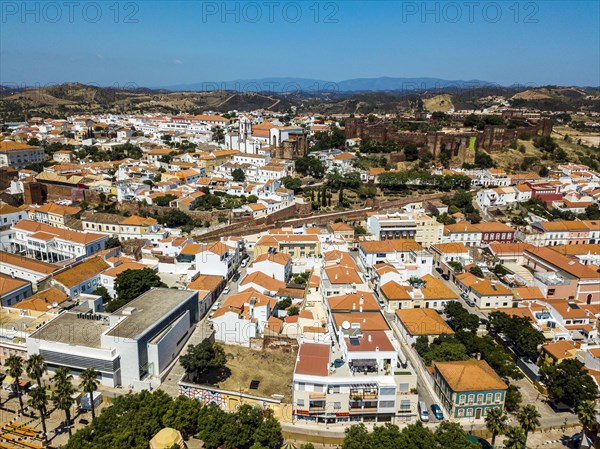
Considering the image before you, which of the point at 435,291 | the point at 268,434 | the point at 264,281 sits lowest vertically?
the point at 268,434

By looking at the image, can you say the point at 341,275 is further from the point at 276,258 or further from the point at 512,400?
the point at 512,400

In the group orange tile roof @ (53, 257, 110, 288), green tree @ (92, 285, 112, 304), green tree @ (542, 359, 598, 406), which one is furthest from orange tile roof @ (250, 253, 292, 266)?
green tree @ (542, 359, 598, 406)

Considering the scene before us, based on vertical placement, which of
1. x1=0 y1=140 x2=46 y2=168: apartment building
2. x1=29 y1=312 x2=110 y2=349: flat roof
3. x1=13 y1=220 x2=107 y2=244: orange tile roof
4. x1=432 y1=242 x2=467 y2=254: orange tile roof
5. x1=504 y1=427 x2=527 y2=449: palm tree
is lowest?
x1=504 y1=427 x2=527 y2=449: palm tree

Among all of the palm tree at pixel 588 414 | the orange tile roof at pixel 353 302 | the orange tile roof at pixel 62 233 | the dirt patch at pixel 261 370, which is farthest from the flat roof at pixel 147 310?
the palm tree at pixel 588 414

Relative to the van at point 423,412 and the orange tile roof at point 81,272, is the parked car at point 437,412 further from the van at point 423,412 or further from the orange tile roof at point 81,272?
the orange tile roof at point 81,272

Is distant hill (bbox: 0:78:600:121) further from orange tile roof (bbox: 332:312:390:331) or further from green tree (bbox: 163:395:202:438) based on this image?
green tree (bbox: 163:395:202:438)

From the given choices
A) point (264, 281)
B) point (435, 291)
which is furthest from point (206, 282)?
point (435, 291)
